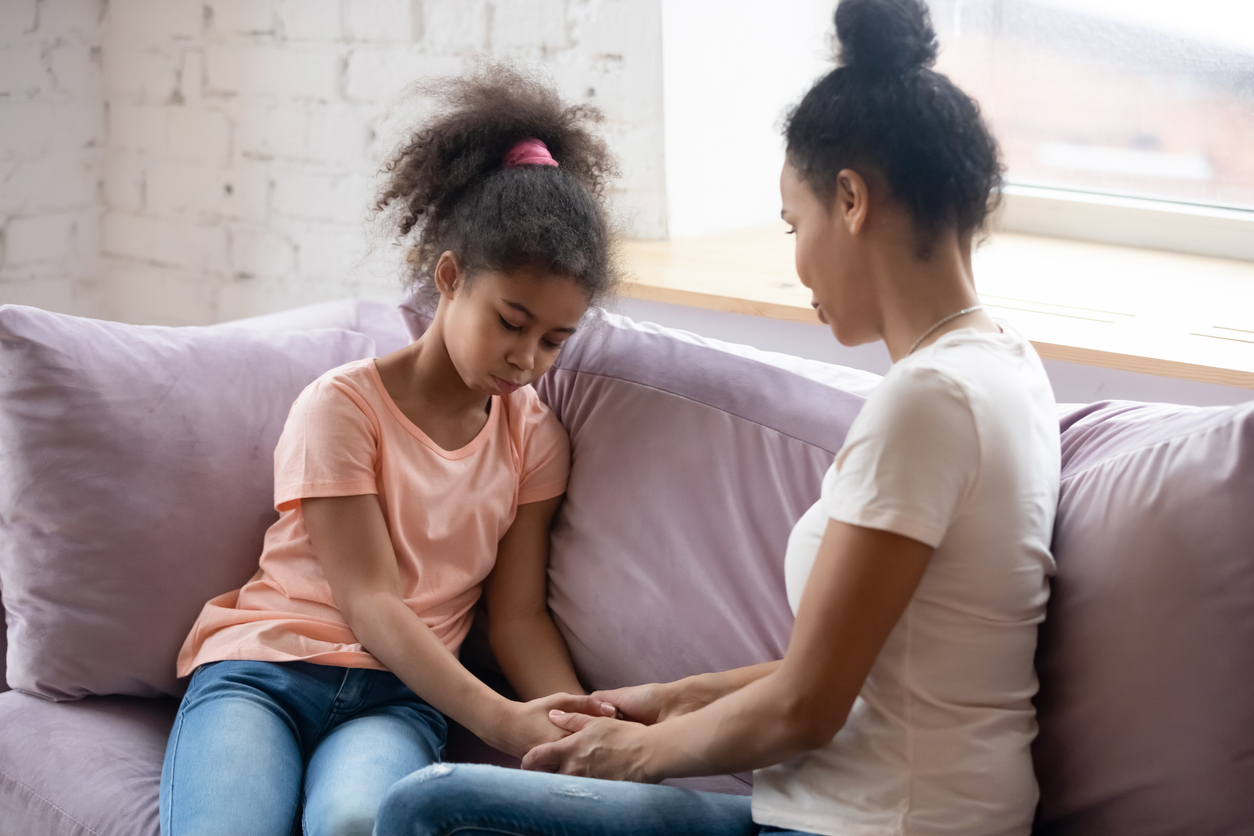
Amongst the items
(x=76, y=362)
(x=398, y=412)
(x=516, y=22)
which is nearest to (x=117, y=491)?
(x=76, y=362)

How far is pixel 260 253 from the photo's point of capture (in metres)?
2.25

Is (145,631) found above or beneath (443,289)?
beneath

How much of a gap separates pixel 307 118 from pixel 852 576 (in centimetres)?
170

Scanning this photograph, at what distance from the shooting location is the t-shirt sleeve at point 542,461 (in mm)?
1317

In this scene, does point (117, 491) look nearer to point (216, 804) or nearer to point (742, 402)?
point (216, 804)

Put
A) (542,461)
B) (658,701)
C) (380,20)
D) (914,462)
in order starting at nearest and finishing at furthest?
(914,462) < (658,701) < (542,461) < (380,20)

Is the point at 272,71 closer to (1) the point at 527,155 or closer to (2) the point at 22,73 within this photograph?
(2) the point at 22,73

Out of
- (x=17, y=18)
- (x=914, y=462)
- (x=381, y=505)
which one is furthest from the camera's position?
(x=17, y=18)

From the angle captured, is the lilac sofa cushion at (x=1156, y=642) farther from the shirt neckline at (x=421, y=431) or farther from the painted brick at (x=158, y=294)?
the painted brick at (x=158, y=294)

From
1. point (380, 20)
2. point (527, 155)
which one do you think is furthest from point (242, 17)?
point (527, 155)

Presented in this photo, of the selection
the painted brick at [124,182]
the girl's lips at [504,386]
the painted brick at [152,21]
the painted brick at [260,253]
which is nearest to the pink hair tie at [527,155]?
the girl's lips at [504,386]

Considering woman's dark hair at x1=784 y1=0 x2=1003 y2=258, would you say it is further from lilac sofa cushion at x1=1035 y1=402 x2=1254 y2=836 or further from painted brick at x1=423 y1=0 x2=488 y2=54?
painted brick at x1=423 y1=0 x2=488 y2=54

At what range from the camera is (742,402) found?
1.24m

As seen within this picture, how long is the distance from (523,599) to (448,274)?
40cm
